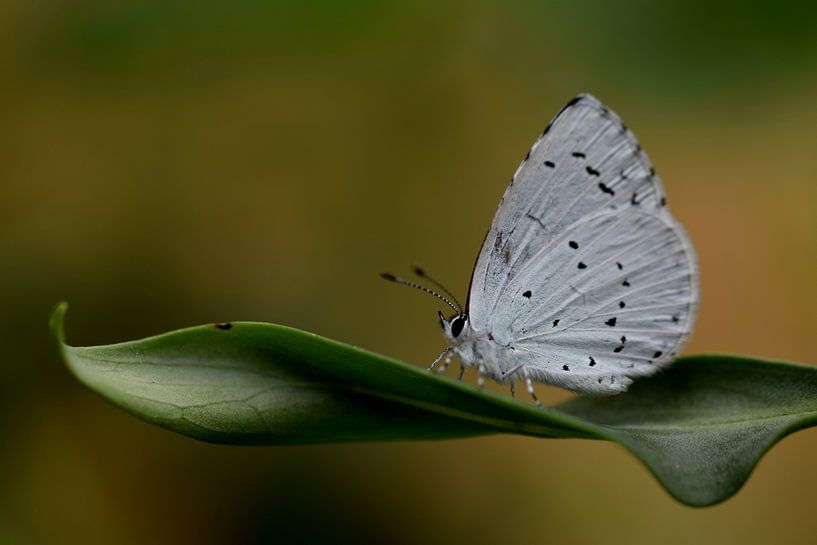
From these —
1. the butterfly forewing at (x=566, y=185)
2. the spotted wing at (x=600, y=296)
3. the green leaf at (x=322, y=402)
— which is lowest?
the green leaf at (x=322, y=402)

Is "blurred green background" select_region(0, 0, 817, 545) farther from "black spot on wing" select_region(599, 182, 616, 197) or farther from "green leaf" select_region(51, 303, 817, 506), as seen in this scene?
"green leaf" select_region(51, 303, 817, 506)

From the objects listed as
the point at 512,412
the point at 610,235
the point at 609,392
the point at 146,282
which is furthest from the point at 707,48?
the point at 146,282

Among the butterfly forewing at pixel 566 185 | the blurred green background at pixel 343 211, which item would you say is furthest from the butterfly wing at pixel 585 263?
the blurred green background at pixel 343 211

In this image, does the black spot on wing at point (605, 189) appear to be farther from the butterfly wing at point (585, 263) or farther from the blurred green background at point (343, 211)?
the blurred green background at point (343, 211)

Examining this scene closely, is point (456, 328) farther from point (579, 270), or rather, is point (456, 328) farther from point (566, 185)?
point (566, 185)

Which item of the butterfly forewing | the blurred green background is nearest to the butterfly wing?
the butterfly forewing

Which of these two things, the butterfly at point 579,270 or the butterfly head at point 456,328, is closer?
the butterfly at point 579,270
